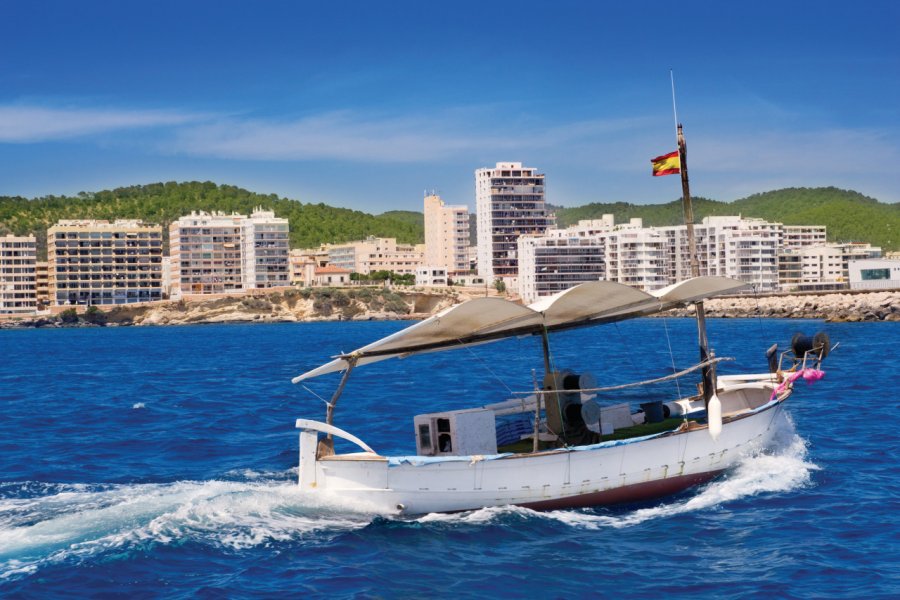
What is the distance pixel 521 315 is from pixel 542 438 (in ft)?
9.86

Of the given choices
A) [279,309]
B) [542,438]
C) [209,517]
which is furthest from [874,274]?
[209,517]

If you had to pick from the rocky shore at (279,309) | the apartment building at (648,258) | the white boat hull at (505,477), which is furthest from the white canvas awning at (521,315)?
the apartment building at (648,258)

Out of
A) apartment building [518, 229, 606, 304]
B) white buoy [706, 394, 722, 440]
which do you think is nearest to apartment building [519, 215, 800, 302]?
apartment building [518, 229, 606, 304]

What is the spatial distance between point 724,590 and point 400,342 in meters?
7.39

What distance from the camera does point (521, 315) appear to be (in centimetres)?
1925

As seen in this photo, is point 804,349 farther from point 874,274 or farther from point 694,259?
point 874,274

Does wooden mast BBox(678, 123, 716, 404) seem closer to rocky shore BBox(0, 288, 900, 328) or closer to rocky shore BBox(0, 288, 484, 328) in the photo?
rocky shore BBox(0, 288, 900, 328)

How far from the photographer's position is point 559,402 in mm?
20594

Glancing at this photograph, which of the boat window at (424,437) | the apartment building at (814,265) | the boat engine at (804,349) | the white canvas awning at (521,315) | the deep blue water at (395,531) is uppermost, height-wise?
the apartment building at (814,265)

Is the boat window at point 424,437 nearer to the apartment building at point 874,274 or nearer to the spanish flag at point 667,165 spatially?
the spanish flag at point 667,165

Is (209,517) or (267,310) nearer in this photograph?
(209,517)

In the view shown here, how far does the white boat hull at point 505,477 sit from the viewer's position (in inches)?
701

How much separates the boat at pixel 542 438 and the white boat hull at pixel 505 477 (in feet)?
0.06

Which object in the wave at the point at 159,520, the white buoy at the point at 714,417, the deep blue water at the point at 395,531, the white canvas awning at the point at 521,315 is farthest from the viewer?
the white buoy at the point at 714,417
